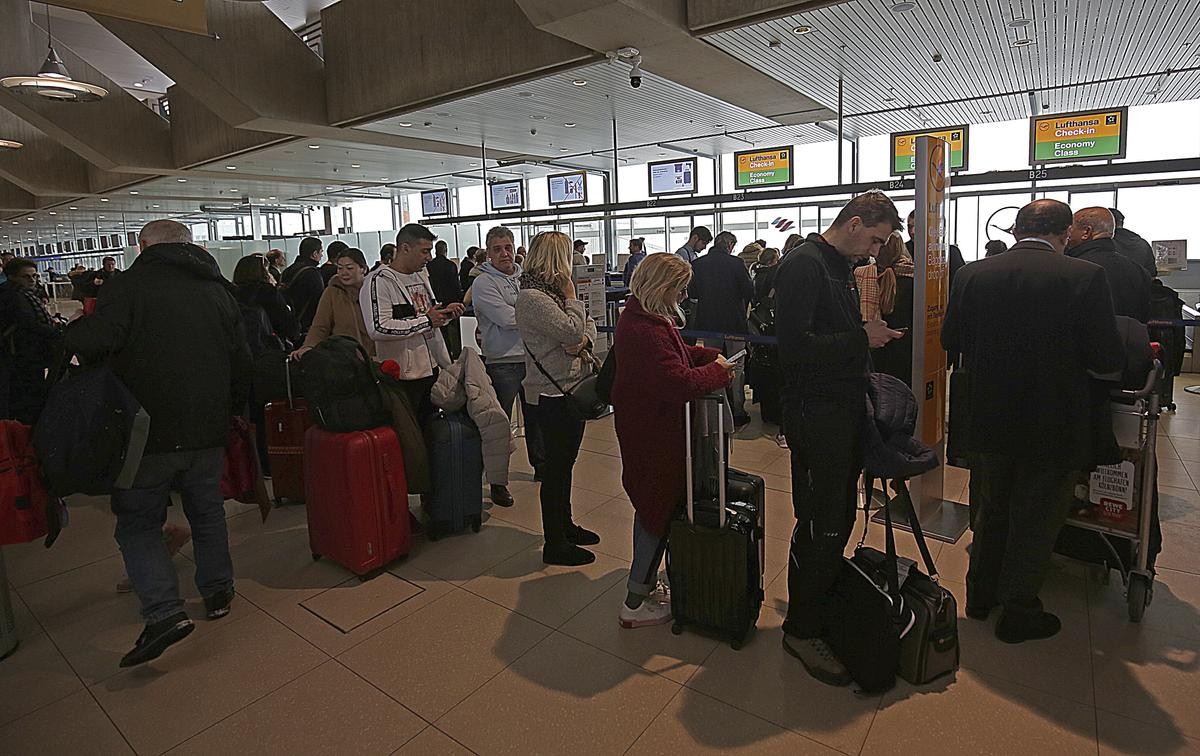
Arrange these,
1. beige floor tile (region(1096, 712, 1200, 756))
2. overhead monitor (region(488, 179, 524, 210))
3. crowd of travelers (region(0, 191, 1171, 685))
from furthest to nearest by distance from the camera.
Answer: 1. overhead monitor (region(488, 179, 524, 210))
2. crowd of travelers (region(0, 191, 1171, 685))
3. beige floor tile (region(1096, 712, 1200, 756))

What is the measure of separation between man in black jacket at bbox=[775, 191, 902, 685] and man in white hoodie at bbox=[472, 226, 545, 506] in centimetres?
173

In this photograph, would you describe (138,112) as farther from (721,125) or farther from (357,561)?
(357,561)

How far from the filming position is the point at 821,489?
88.4 inches

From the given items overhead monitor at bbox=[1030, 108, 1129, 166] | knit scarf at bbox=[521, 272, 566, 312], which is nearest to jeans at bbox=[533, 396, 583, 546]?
knit scarf at bbox=[521, 272, 566, 312]

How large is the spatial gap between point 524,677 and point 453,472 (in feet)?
4.26

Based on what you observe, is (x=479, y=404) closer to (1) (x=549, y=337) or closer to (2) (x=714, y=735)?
(1) (x=549, y=337)

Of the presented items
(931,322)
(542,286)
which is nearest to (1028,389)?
(931,322)

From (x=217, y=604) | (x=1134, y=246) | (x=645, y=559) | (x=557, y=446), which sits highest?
(x=1134, y=246)

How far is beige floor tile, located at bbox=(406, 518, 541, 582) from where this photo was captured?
10.3ft

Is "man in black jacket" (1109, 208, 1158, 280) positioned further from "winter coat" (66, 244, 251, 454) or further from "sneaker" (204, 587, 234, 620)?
"sneaker" (204, 587, 234, 620)

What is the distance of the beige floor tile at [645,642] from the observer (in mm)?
2363

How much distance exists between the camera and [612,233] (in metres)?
Answer: 15.4

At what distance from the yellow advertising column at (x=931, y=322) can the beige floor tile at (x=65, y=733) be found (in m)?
3.40

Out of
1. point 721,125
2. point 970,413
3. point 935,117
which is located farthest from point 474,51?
point 935,117
